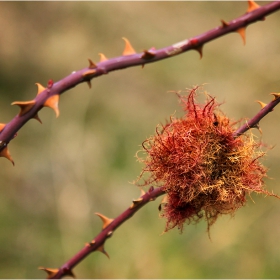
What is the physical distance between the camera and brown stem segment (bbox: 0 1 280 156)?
294 mm

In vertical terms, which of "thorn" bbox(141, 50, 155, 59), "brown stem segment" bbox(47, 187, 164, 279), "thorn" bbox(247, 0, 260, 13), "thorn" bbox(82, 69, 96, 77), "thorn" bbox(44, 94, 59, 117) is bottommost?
"brown stem segment" bbox(47, 187, 164, 279)

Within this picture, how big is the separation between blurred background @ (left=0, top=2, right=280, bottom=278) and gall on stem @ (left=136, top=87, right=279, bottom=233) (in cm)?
53

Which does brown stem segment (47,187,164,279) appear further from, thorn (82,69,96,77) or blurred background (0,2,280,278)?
blurred background (0,2,280,278)

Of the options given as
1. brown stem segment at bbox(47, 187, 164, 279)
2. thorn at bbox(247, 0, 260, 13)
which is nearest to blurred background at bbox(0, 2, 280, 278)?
brown stem segment at bbox(47, 187, 164, 279)

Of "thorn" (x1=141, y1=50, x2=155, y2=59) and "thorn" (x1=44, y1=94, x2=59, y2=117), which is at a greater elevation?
"thorn" (x1=141, y1=50, x2=155, y2=59)

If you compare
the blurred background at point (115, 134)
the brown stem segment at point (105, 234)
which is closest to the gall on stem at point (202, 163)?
the brown stem segment at point (105, 234)

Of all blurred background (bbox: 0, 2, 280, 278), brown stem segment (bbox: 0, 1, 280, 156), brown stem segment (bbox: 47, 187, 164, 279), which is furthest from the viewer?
blurred background (bbox: 0, 2, 280, 278)

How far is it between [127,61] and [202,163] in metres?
0.11

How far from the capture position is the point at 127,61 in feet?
1.07

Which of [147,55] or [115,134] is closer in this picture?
[147,55]

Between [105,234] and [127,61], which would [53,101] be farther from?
[105,234]

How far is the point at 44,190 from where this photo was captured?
1009 mm

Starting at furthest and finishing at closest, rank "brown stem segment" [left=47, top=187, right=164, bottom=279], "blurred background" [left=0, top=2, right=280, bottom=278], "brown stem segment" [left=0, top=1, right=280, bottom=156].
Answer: "blurred background" [left=0, top=2, right=280, bottom=278] < "brown stem segment" [left=47, top=187, right=164, bottom=279] < "brown stem segment" [left=0, top=1, right=280, bottom=156]

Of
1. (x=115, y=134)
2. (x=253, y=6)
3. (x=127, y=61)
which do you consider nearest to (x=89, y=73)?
(x=127, y=61)
